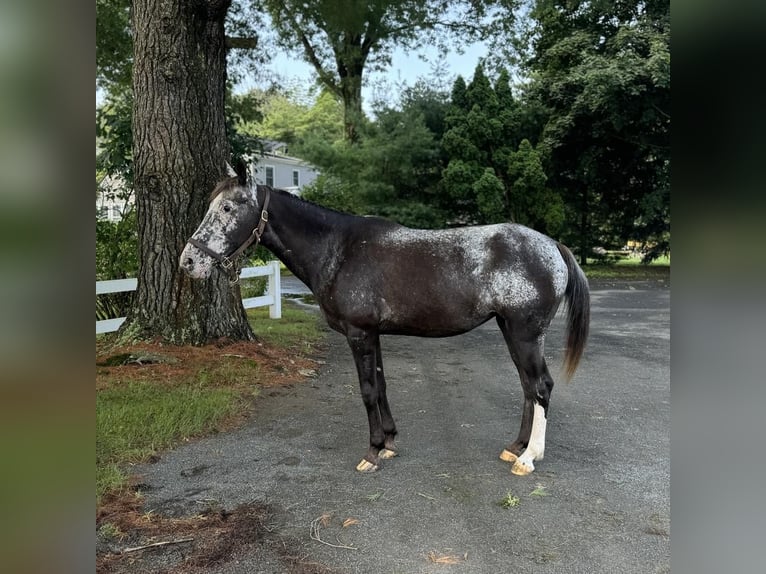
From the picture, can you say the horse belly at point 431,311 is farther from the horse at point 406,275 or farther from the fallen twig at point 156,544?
the fallen twig at point 156,544

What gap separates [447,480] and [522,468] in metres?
0.49

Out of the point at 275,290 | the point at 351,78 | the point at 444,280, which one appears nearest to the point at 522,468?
the point at 444,280

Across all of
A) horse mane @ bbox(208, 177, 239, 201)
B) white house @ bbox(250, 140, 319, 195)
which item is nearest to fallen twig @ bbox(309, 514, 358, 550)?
horse mane @ bbox(208, 177, 239, 201)

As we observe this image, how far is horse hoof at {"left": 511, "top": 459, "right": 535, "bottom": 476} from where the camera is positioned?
3.32 m

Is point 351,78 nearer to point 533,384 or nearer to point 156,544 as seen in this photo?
point 533,384

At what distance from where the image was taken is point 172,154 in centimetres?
593

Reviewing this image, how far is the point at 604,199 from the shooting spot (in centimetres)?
1884

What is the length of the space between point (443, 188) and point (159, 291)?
11314 millimetres

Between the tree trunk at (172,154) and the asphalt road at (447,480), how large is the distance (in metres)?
1.80

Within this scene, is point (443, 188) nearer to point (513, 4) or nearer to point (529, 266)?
point (513, 4)

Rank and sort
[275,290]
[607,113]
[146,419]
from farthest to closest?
[607,113]
[275,290]
[146,419]

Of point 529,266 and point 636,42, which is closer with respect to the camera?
point 529,266
